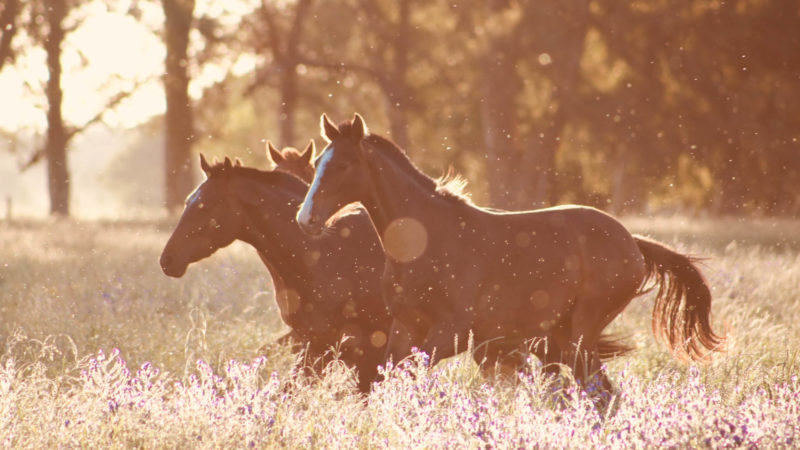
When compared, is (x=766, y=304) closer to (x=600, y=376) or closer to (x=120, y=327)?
(x=600, y=376)

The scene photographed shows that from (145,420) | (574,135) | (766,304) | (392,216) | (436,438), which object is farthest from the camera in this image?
(574,135)

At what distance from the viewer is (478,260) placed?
231 inches

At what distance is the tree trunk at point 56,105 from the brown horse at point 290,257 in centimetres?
1953

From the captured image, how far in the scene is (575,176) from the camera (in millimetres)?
29797

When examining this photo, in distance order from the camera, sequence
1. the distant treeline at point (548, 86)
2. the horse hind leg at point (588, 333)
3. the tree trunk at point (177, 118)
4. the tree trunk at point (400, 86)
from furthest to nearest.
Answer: the tree trunk at point (400, 86)
the tree trunk at point (177, 118)
the distant treeline at point (548, 86)
the horse hind leg at point (588, 333)

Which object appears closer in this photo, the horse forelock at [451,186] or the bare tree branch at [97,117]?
the horse forelock at [451,186]

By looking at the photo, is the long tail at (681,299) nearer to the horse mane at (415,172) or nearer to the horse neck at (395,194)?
the horse mane at (415,172)

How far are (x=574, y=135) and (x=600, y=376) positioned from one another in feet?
76.9

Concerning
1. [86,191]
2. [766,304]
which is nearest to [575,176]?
[766,304]

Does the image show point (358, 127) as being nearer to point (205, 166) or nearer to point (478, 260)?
point (478, 260)

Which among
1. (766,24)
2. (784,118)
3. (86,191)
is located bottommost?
(86,191)

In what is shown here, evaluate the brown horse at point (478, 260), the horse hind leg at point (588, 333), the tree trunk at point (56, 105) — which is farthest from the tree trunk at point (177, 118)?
the horse hind leg at point (588, 333)

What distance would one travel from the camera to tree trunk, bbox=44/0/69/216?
24.2 meters

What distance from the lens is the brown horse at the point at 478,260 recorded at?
5.65 meters
